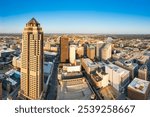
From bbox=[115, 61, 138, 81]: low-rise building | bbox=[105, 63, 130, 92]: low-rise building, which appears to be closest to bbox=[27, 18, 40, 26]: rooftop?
bbox=[105, 63, 130, 92]: low-rise building

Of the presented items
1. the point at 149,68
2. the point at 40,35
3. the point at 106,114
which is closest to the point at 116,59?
the point at 149,68

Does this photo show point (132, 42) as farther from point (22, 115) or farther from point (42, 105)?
point (22, 115)

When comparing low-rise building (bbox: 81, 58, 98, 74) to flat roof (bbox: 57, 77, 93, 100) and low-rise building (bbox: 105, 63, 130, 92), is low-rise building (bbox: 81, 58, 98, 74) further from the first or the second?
flat roof (bbox: 57, 77, 93, 100)

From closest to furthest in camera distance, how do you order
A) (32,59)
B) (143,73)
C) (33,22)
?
(33,22)
(32,59)
(143,73)

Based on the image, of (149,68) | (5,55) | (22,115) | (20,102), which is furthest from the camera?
(5,55)

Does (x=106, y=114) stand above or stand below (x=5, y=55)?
below

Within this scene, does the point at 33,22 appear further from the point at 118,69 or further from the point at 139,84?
the point at 118,69

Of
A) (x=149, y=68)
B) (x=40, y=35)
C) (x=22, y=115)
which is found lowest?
(x=22, y=115)

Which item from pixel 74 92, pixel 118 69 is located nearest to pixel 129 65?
pixel 118 69
